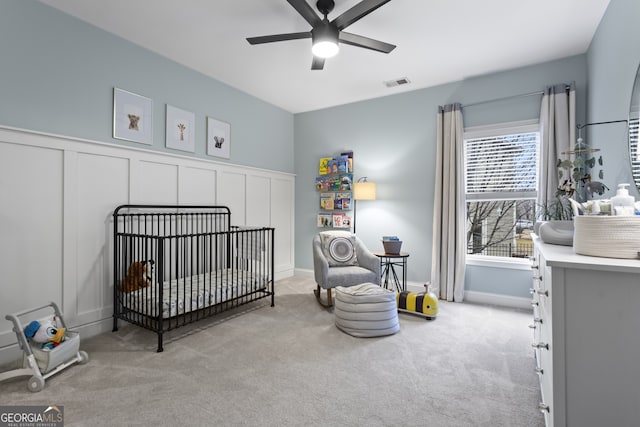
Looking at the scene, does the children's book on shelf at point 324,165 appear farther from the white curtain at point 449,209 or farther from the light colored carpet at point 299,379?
the light colored carpet at point 299,379

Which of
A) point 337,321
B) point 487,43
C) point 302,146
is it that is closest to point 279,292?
point 337,321

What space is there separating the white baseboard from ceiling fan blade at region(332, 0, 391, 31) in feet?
10.3

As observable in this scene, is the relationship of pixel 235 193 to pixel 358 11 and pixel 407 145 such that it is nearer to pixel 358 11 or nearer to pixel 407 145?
pixel 407 145

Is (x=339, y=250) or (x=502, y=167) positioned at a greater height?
(x=502, y=167)

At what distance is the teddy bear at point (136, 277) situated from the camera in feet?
8.61

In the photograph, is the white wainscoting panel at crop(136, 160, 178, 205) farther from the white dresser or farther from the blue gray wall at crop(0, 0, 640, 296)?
the white dresser

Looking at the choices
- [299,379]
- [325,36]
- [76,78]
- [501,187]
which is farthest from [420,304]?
[76,78]

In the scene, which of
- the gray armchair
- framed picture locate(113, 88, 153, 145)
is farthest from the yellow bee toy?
framed picture locate(113, 88, 153, 145)

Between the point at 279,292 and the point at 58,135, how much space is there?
8.92 feet

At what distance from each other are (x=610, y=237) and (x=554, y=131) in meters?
2.50

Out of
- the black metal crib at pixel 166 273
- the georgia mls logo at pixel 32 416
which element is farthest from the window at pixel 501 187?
the georgia mls logo at pixel 32 416

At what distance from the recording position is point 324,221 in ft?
15.2

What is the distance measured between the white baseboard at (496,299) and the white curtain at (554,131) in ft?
3.62

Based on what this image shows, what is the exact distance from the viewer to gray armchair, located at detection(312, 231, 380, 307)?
3.28m
